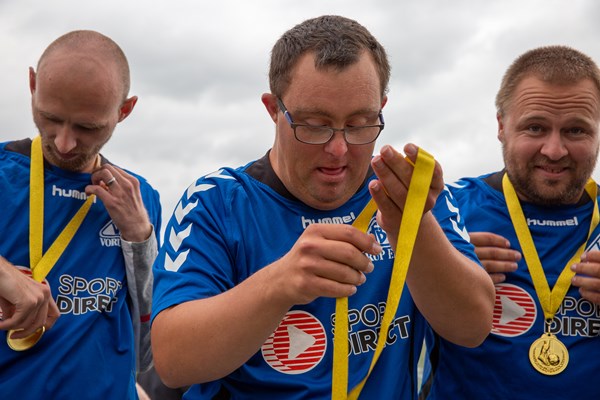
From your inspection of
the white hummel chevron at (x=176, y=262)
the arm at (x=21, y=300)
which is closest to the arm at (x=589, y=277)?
the white hummel chevron at (x=176, y=262)

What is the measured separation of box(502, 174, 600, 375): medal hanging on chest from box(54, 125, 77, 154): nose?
7.75ft

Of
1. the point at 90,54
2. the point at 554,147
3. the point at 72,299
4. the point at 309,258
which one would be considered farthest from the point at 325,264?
the point at 90,54

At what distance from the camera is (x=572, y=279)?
3.42 meters

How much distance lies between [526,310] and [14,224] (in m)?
2.76

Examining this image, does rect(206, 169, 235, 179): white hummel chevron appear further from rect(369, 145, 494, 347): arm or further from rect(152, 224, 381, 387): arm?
rect(369, 145, 494, 347): arm

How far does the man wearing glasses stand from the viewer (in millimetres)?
2170

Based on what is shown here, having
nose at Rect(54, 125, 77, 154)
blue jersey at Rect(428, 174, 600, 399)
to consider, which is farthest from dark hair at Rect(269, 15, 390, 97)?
nose at Rect(54, 125, 77, 154)

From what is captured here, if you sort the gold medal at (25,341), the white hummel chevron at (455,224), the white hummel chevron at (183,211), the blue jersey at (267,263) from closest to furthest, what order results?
the blue jersey at (267,263) → the white hummel chevron at (183,211) → the white hummel chevron at (455,224) → the gold medal at (25,341)

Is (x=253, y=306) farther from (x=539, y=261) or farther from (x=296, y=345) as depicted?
(x=539, y=261)

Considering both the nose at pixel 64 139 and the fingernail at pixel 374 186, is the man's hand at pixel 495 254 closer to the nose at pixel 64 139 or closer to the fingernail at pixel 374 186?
the fingernail at pixel 374 186

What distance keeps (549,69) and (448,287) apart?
1.90 metres

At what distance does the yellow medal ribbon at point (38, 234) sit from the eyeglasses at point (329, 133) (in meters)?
1.86

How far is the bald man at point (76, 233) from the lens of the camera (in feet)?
→ 12.4

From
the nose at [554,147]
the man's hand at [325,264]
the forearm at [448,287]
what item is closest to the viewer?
the man's hand at [325,264]
